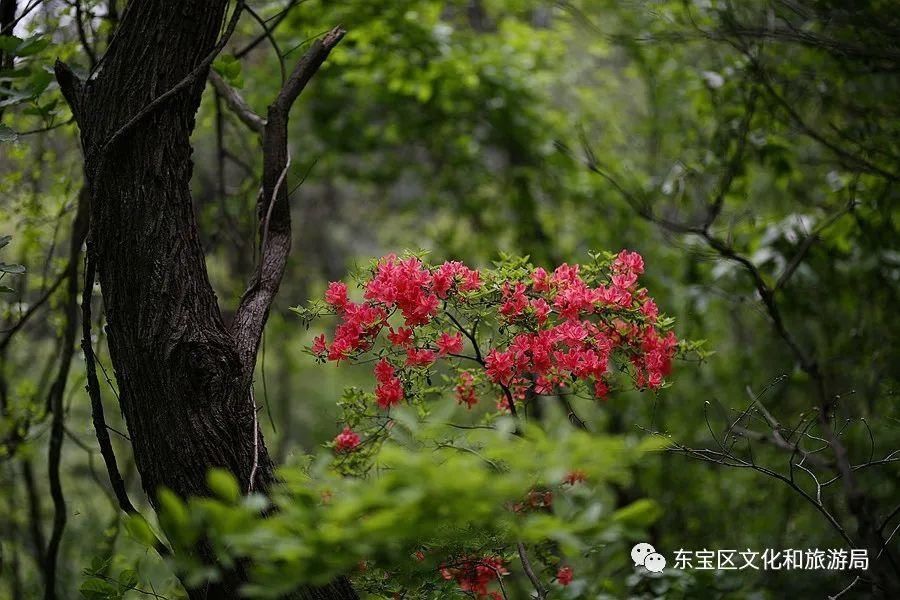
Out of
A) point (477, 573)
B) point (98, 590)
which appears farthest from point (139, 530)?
point (477, 573)

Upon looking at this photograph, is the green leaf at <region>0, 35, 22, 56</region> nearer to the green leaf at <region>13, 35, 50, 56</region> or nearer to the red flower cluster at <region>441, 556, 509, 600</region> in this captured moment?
the green leaf at <region>13, 35, 50, 56</region>

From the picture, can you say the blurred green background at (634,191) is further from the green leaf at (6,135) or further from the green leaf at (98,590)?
the green leaf at (98,590)

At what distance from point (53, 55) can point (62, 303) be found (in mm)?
1198

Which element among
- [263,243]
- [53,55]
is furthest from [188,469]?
[53,55]

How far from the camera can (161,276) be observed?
1.79 m

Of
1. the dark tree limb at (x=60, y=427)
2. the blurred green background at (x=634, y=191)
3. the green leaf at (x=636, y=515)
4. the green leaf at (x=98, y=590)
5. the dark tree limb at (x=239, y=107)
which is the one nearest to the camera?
the green leaf at (x=636, y=515)

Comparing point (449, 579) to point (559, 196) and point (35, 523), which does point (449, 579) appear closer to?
point (35, 523)

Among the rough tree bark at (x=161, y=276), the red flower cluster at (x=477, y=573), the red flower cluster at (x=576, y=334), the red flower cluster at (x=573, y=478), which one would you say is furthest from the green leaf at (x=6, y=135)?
the red flower cluster at (x=573, y=478)

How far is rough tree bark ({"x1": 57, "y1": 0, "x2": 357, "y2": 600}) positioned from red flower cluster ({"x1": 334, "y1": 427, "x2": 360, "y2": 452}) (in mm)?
350

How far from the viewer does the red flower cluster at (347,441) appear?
2221mm

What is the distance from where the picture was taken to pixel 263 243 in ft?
7.11

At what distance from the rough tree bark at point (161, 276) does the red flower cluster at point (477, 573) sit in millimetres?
380

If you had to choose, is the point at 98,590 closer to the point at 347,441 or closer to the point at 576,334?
the point at 347,441

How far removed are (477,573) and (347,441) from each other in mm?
501
